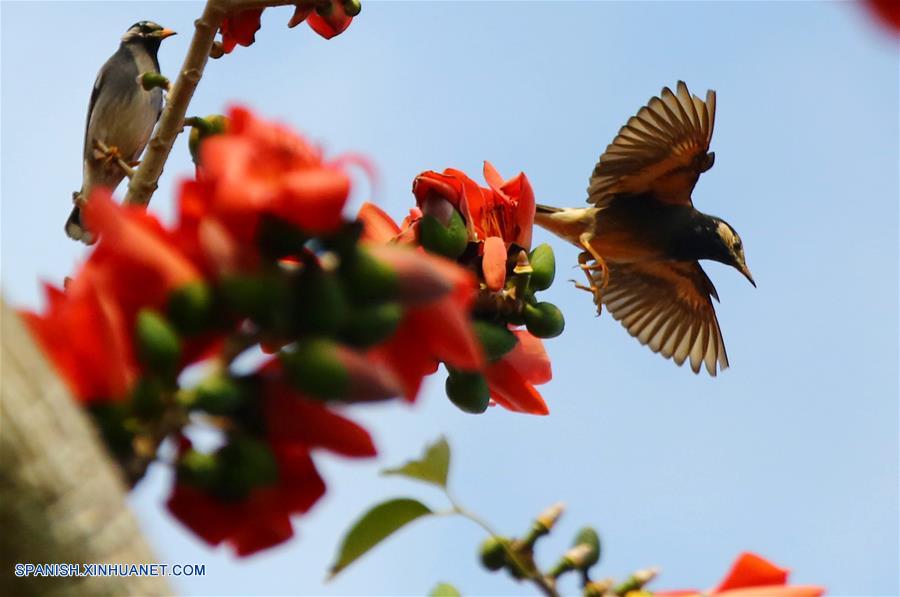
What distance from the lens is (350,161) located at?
4.03 ft

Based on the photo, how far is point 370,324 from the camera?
3.65ft

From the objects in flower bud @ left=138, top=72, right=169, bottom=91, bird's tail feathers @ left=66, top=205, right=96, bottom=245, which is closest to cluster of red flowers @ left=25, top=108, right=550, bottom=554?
flower bud @ left=138, top=72, right=169, bottom=91

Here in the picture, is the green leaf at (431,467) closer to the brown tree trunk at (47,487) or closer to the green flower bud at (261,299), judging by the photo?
the green flower bud at (261,299)

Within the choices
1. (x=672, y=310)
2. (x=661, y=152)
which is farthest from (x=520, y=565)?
(x=672, y=310)

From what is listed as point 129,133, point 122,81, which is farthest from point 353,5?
point 122,81

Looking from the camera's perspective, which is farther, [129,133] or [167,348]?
[129,133]

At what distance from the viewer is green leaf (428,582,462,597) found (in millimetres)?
1486

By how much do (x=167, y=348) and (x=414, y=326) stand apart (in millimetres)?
253

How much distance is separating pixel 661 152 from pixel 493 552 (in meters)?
6.10

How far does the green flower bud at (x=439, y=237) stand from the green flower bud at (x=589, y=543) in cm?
53

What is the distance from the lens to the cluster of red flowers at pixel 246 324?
1069 millimetres

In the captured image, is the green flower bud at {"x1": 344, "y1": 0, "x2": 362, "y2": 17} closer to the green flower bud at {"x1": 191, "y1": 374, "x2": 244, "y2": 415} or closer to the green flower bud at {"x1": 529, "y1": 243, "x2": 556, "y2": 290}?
the green flower bud at {"x1": 529, "y1": 243, "x2": 556, "y2": 290}

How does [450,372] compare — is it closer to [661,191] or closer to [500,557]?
[500,557]

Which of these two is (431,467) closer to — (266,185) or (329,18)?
(266,185)
